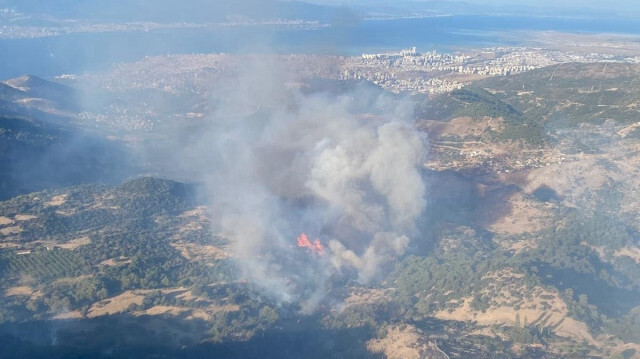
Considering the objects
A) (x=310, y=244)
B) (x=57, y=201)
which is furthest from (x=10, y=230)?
(x=310, y=244)

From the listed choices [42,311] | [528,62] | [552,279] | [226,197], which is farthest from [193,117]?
[528,62]

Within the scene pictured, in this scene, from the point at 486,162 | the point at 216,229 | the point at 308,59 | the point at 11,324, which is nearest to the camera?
the point at 11,324

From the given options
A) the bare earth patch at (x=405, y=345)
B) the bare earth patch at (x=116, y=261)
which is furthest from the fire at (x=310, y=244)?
the bare earth patch at (x=116, y=261)

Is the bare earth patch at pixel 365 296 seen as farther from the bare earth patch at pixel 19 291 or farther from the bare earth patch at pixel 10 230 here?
the bare earth patch at pixel 10 230

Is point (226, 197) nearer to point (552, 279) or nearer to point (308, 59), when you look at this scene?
point (552, 279)

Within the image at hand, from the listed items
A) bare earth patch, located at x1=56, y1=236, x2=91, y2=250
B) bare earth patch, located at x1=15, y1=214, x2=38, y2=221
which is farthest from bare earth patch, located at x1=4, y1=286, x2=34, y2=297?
bare earth patch, located at x1=15, y1=214, x2=38, y2=221

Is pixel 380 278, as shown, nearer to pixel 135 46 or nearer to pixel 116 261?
pixel 116 261
